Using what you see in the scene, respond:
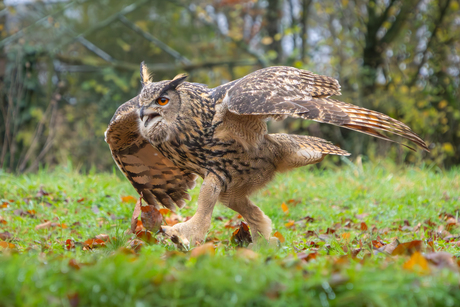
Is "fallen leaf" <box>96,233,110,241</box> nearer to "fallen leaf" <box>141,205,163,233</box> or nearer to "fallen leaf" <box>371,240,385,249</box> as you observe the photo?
"fallen leaf" <box>141,205,163,233</box>

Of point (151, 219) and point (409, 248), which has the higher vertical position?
point (409, 248)

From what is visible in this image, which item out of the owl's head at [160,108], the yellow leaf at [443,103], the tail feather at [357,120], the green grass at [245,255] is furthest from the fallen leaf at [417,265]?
the yellow leaf at [443,103]

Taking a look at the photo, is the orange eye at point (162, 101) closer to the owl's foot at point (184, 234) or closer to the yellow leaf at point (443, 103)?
the owl's foot at point (184, 234)

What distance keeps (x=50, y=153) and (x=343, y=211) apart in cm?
689

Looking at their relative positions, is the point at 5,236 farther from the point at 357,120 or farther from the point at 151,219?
the point at 357,120

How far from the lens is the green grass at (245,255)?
1.82 m

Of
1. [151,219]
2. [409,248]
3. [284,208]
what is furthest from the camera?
[284,208]

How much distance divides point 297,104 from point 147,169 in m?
1.89

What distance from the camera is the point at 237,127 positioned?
3.50 m

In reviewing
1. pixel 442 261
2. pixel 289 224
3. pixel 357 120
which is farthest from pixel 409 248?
pixel 289 224

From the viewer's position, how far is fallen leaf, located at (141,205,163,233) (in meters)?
3.49

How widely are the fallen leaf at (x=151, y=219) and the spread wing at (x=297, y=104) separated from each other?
99 cm

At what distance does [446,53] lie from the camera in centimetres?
982

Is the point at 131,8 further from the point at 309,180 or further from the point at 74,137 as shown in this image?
the point at 309,180
